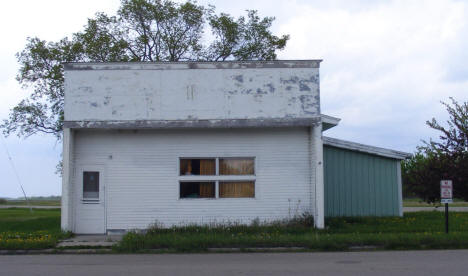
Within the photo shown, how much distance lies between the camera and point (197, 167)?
16.6 metres

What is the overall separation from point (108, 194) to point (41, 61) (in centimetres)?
1192

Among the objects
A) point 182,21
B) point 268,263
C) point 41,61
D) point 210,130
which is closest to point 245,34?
point 182,21

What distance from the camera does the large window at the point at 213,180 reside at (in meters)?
16.4

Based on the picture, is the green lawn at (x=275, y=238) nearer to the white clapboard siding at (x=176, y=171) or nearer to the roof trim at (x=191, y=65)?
the white clapboard siding at (x=176, y=171)

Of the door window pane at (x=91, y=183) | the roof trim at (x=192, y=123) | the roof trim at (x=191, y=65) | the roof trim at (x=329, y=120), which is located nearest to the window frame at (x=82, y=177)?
the door window pane at (x=91, y=183)

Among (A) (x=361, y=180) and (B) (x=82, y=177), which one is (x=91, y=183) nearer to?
(B) (x=82, y=177)

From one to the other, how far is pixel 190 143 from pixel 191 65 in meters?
2.46

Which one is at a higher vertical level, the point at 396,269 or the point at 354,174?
the point at 354,174

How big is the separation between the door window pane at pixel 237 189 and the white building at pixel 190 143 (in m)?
0.03

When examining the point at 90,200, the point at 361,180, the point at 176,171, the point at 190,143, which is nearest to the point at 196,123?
the point at 190,143

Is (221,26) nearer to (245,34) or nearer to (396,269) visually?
(245,34)

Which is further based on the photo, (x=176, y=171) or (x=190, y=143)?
(x=190, y=143)

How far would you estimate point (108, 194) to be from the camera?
16297 millimetres

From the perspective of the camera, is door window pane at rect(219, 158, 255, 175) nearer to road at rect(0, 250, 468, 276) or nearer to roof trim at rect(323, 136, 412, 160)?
road at rect(0, 250, 468, 276)
